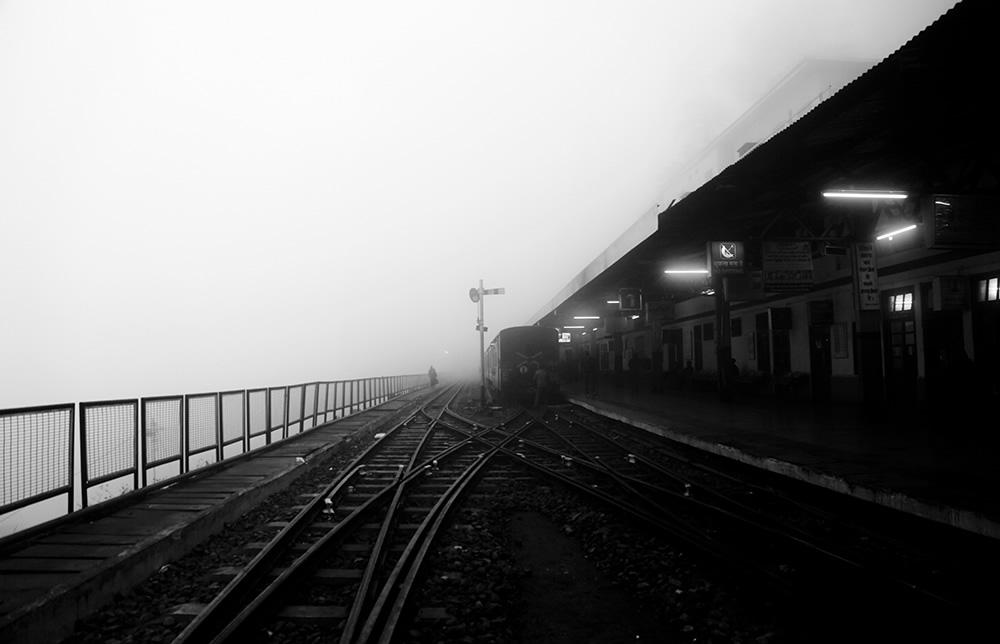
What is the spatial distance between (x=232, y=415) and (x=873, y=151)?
11938 mm

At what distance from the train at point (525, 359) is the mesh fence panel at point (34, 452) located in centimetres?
1816

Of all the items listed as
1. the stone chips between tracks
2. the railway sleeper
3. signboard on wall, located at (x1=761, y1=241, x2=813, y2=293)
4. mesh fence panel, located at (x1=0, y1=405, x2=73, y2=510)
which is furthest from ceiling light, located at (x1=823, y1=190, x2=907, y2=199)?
mesh fence panel, located at (x1=0, y1=405, x2=73, y2=510)

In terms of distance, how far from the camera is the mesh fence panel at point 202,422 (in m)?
9.09

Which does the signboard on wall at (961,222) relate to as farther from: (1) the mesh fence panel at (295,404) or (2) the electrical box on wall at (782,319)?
(1) the mesh fence panel at (295,404)

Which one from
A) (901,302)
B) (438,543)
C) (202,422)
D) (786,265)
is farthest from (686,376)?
(438,543)

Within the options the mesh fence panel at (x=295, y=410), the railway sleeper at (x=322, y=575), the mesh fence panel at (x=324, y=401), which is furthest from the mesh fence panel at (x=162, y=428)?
the mesh fence panel at (x=324, y=401)

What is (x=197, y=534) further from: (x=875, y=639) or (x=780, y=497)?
(x=780, y=497)

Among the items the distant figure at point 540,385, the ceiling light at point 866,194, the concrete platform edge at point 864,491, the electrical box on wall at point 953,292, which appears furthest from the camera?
the distant figure at point 540,385

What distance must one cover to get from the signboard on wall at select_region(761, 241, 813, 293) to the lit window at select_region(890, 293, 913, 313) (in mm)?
2590

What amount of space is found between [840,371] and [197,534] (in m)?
16.6

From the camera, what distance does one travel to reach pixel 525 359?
2380cm

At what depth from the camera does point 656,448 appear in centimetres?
1181

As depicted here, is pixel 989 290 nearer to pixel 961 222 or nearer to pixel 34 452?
pixel 961 222

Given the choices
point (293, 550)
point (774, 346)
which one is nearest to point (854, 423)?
point (774, 346)
